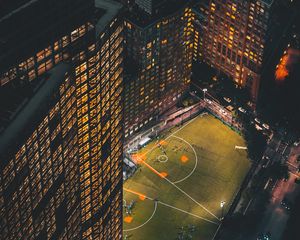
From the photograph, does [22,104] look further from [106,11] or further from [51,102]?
[106,11]

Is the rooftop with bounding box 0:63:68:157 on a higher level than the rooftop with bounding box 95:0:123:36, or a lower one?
lower

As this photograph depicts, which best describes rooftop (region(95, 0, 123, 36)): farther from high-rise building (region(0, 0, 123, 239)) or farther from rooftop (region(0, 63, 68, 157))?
rooftop (region(0, 63, 68, 157))

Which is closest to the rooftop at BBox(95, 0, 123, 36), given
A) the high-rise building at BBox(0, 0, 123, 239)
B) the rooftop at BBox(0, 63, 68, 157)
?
the high-rise building at BBox(0, 0, 123, 239)

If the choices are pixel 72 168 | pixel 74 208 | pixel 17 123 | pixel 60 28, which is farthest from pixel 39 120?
pixel 74 208

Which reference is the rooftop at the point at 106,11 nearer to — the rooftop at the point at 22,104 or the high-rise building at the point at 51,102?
the high-rise building at the point at 51,102

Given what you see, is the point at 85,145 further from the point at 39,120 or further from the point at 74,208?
the point at 39,120

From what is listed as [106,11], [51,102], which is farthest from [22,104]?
[106,11]

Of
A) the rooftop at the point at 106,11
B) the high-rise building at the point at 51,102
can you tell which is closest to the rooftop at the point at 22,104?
the high-rise building at the point at 51,102

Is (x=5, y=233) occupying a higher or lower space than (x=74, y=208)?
higher
